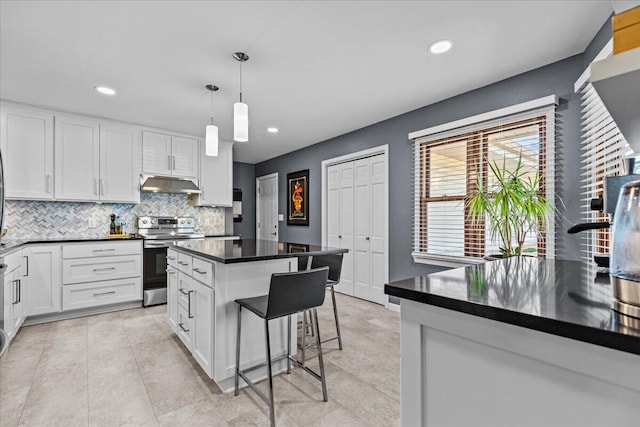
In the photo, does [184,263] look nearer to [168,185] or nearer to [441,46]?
[168,185]

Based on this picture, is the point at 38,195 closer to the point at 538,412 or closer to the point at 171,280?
the point at 171,280

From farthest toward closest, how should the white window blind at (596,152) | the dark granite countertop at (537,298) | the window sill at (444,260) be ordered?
the window sill at (444,260)
the white window blind at (596,152)
the dark granite countertop at (537,298)

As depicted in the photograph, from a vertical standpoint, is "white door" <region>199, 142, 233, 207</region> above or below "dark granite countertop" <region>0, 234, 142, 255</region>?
above

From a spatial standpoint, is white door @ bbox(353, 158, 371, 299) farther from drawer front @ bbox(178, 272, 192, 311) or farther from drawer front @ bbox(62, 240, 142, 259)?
drawer front @ bbox(62, 240, 142, 259)

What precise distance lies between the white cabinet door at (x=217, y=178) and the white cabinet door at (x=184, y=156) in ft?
0.34

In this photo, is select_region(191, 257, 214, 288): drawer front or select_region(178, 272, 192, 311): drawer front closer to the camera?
select_region(191, 257, 214, 288): drawer front

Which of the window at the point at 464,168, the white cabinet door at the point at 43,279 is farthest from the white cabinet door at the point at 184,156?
the window at the point at 464,168

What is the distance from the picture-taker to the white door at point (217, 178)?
4.85 meters

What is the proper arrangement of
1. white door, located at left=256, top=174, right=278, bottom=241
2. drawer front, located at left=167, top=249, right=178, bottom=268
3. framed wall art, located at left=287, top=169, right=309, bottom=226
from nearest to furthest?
drawer front, located at left=167, top=249, right=178, bottom=268 < framed wall art, located at left=287, top=169, right=309, bottom=226 < white door, located at left=256, top=174, right=278, bottom=241

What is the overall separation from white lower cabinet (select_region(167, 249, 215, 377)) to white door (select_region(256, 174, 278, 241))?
3500mm

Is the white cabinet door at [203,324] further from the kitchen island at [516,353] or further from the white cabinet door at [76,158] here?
the white cabinet door at [76,158]

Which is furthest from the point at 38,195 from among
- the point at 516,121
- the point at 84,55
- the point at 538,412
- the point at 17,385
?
the point at 516,121

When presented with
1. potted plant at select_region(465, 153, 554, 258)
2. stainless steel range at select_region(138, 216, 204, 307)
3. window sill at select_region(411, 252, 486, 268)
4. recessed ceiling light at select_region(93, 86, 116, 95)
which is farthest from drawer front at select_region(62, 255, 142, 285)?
potted plant at select_region(465, 153, 554, 258)

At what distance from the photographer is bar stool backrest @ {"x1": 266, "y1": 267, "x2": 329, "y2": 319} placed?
5.42ft
